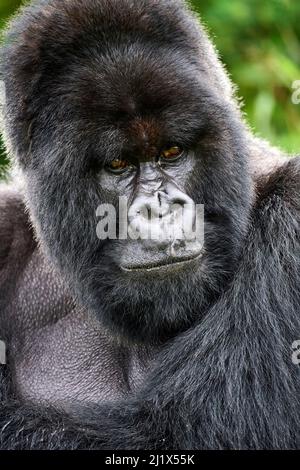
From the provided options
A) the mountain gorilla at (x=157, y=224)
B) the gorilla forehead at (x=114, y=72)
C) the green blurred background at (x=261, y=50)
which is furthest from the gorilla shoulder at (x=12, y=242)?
the green blurred background at (x=261, y=50)

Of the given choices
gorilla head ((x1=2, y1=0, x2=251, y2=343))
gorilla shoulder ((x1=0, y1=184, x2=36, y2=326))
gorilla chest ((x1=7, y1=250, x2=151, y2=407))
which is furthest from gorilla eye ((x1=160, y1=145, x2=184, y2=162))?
gorilla shoulder ((x1=0, y1=184, x2=36, y2=326))

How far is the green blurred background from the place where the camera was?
17.1ft

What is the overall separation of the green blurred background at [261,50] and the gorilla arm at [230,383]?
258cm

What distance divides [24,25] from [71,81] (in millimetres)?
323

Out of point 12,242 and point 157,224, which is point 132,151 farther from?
point 12,242

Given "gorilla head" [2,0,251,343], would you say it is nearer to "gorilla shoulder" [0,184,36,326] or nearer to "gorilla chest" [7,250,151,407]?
"gorilla chest" [7,250,151,407]

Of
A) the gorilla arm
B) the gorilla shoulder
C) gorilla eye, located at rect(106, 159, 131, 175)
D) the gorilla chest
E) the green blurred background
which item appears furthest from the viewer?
the green blurred background

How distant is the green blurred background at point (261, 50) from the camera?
5.21 meters

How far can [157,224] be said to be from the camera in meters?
2.46

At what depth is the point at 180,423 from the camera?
2.47 metres

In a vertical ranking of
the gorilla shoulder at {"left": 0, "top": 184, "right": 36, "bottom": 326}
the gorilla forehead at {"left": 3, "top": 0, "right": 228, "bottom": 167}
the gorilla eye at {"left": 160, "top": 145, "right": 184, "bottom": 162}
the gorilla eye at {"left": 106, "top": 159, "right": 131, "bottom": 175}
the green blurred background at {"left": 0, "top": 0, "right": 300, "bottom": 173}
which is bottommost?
the gorilla shoulder at {"left": 0, "top": 184, "right": 36, "bottom": 326}

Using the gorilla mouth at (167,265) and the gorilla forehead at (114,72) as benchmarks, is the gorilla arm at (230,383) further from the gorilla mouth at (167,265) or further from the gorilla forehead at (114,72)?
the gorilla forehead at (114,72)
